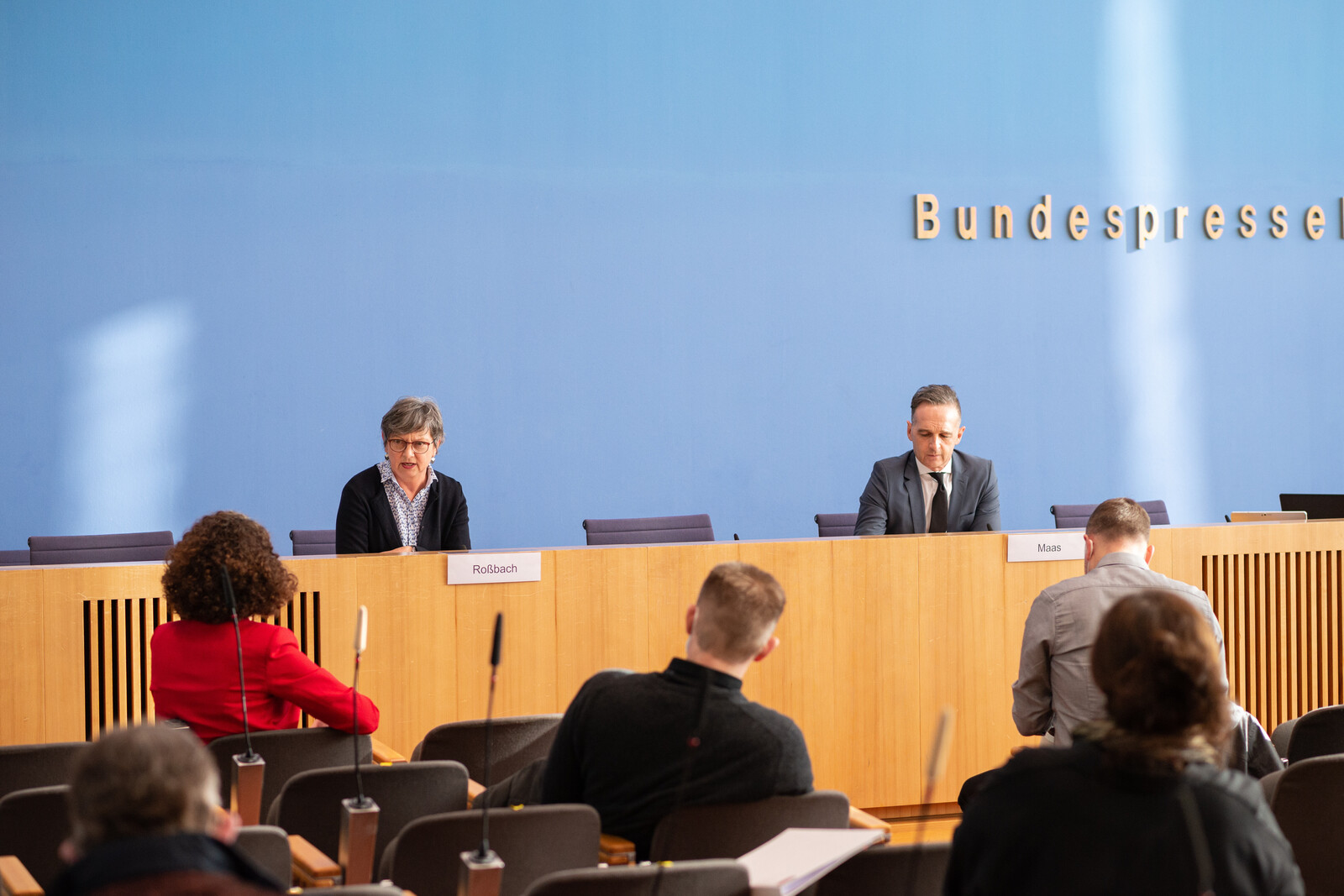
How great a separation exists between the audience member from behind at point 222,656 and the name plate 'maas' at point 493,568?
3.48 ft

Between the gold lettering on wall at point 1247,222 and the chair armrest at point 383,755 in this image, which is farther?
the gold lettering on wall at point 1247,222

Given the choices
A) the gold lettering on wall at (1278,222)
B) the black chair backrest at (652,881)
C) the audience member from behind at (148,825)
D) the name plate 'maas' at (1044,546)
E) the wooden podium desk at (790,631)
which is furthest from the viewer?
the gold lettering on wall at (1278,222)

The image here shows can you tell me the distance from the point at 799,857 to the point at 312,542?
13.2ft

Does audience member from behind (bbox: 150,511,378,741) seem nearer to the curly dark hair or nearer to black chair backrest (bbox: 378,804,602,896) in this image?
the curly dark hair

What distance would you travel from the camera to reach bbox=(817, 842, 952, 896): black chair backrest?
2037 millimetres

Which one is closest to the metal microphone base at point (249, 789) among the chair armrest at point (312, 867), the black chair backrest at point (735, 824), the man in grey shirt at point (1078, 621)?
the chair armrest at point (312, 867)

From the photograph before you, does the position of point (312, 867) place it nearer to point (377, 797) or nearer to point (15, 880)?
point (377, 797)

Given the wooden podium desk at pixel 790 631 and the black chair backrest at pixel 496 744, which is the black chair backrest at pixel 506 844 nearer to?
the black chair backrest at pixel 496 744

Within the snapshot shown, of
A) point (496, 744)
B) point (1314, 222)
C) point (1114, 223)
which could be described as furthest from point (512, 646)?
point (1314, 222)

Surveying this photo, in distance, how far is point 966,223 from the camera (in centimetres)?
761

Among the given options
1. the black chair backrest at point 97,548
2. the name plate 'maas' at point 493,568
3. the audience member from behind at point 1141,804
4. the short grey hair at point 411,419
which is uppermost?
the short grey hair at point 411,419

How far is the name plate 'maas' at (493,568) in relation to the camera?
419 centimetres

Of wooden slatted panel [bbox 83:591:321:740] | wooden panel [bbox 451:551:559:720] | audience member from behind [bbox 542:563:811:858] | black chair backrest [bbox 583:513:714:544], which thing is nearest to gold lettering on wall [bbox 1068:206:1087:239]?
black chair backrest [bbox 583:513:714:544]

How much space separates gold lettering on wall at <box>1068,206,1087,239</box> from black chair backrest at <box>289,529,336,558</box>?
4.57 meters
